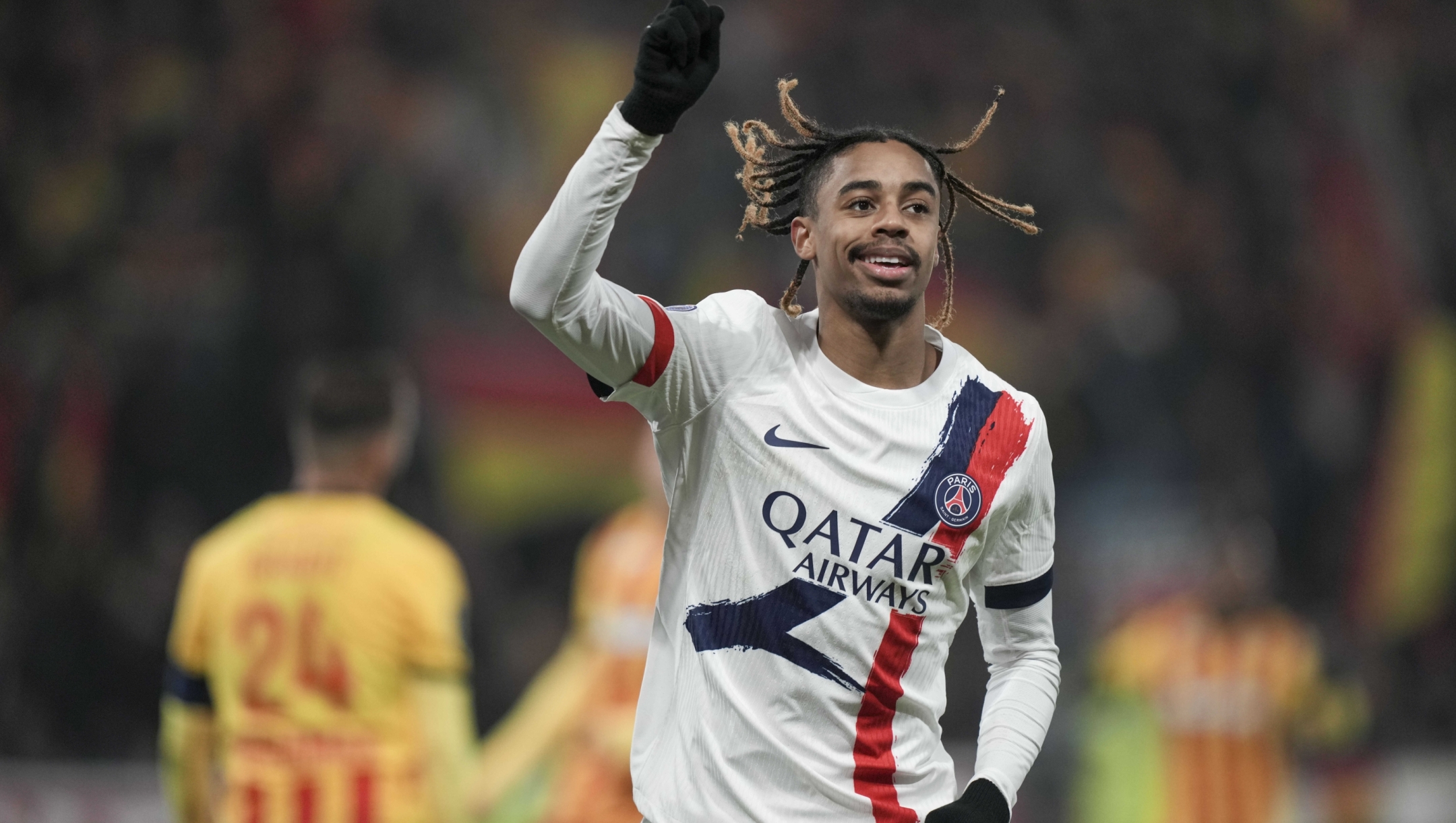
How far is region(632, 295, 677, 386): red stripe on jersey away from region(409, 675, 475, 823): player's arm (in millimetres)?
1880

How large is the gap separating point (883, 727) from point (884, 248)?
83 cm

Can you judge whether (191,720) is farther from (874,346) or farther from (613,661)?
(874,346)

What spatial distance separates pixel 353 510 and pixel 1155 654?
17.9 ft

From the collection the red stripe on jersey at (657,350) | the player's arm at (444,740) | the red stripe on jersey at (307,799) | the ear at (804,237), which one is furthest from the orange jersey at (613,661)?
the red stripe on jersey at (657,350)

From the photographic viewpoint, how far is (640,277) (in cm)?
919

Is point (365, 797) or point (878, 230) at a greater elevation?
point (878, 230)

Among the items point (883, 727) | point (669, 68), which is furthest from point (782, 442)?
point (669, 68)

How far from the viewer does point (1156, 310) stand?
396 inches

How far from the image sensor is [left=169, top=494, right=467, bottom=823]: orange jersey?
12.6 feet

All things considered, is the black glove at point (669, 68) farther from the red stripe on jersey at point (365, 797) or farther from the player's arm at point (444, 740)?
the red stripe on jersey at point (365, 797)

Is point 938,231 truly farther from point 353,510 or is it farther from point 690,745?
point 353,510

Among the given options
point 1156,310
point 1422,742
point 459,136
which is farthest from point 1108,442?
point 459,136

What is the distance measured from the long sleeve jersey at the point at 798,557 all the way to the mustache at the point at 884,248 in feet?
0.65

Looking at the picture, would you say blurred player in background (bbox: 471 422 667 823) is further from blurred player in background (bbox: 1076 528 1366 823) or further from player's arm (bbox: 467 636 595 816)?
blurred player in background (bbox: 1076 528 1366 823)
